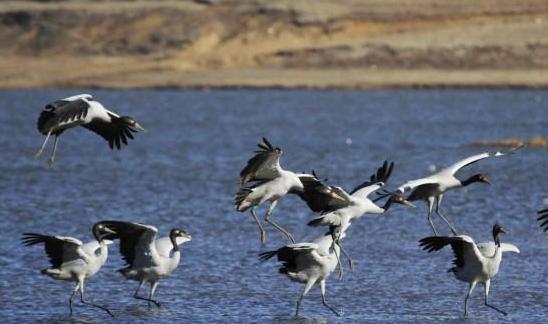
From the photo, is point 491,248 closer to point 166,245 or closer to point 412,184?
point 412,184

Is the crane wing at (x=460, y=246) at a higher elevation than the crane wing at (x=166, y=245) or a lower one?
higher

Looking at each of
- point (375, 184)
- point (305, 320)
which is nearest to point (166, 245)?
point (305, 320)

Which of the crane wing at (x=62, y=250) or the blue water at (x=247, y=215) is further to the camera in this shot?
the blue water at (x=247, y=215)

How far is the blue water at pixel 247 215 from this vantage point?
50.9ft

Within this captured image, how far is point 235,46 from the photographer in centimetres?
7125

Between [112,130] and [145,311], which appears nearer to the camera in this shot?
[145,311]

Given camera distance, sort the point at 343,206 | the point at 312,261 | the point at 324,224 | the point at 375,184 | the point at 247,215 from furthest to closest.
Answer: the point at 247,215
the point at 375,184
the point at 343,206
the point at 324,224
the point at 312,261

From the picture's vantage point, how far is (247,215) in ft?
77.0

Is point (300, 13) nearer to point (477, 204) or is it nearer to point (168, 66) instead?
point (168, 66)

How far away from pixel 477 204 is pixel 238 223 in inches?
192

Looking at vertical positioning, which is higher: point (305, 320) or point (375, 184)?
point (375, 184)

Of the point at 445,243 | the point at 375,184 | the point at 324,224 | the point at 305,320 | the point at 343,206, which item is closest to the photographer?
the point at 445,243

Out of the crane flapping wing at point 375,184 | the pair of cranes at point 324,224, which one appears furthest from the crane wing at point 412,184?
the crane flapping wing at point 375,184

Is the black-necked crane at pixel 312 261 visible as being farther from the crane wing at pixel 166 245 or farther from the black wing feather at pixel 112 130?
the black wing feather at pixel 112 130
